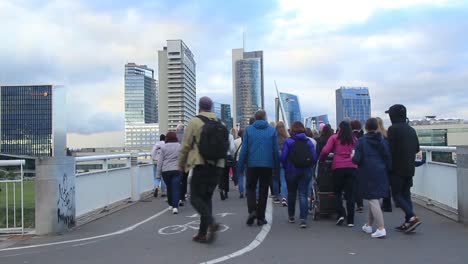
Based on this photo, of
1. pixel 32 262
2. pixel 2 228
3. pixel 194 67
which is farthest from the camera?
pixel 194 67

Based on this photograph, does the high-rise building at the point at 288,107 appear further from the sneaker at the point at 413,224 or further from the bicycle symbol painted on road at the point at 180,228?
the sneaker at the point at 413,224

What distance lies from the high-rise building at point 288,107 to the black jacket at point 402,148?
504 inches

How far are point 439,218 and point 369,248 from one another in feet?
10.6

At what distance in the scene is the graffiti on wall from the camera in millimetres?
8461

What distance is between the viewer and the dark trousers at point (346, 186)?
8375 millimetres

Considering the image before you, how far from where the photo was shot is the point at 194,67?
172 ft

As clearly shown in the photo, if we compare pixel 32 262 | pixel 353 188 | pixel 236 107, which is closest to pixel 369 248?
pixel 353 188

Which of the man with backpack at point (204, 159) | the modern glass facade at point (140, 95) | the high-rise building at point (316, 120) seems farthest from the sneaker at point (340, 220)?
the modern glass facade at point (140, 95)

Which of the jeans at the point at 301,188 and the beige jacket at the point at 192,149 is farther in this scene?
the jeans at the point at 301,188

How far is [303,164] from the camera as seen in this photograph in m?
8.27

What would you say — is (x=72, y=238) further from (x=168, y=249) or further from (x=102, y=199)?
(x=102, y=199)

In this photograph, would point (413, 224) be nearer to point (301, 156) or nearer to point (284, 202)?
point (301, 156)

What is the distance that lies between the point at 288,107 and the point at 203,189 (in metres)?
16.7

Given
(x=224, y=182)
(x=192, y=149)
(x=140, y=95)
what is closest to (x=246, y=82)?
(x=140, y=95)
